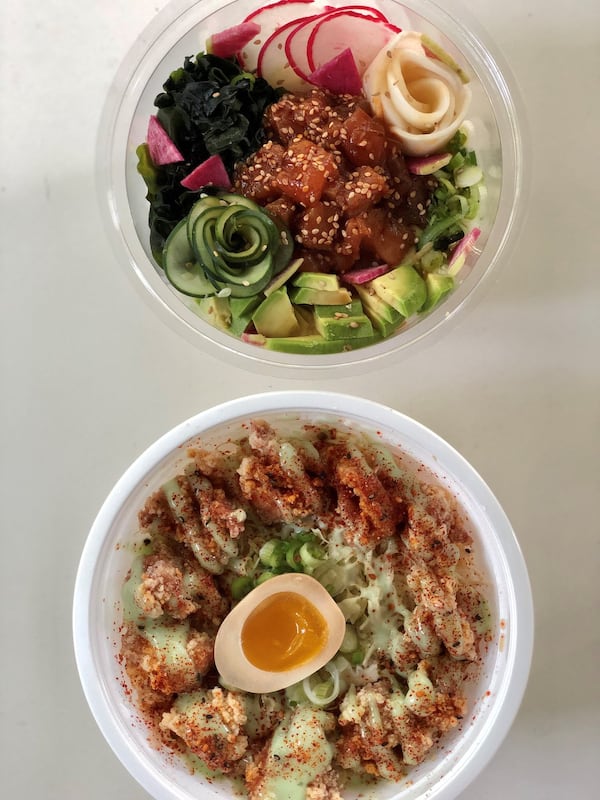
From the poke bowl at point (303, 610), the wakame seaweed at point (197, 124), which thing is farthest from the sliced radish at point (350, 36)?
the poke bowl at point (303, 610)

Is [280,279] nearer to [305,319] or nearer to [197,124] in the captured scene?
[305,319]

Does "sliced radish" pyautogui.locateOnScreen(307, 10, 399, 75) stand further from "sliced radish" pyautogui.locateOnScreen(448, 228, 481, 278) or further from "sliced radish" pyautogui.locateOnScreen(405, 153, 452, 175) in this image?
"sliced radish" pyautogui.locateOnScreen(448, 228, 481, 278)

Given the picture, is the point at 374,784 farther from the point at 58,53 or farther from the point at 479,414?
the point at 58,53

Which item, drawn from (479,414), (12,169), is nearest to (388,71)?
(479,414)

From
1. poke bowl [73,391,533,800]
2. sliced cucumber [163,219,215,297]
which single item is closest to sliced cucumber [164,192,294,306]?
sliced cucumber [163,219,215,297]

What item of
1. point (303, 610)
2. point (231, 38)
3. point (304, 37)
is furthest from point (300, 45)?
point (303, 610)

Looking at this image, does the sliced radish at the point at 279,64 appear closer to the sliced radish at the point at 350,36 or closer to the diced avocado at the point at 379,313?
the sliced radish at the point at 350,36
